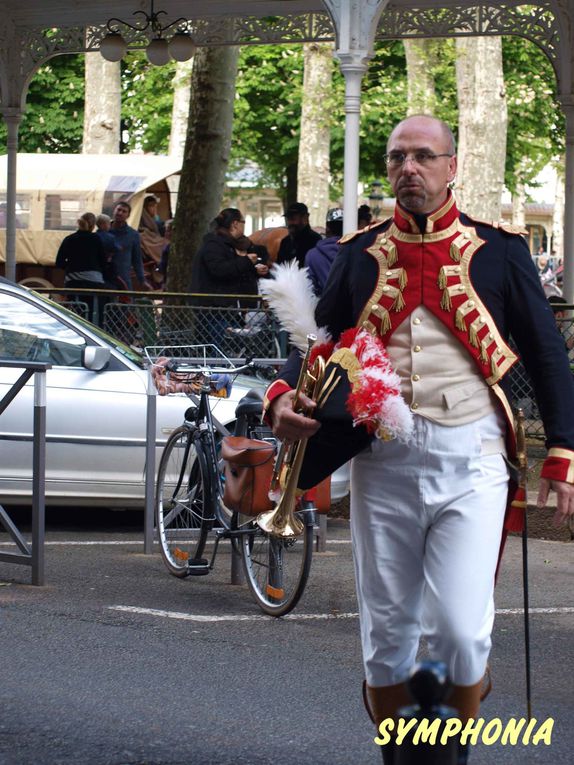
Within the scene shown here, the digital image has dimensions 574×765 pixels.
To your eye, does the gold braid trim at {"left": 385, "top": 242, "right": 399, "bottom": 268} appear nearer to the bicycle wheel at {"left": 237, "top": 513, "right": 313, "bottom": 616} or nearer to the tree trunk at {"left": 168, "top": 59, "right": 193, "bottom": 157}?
the bicycle wheel at {"left": 237, "top": 513, "right": 313, "bottom": 616}

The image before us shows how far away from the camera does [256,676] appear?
6.26 metres

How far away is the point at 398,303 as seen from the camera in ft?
14.1

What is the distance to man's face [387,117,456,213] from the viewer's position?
4.22 metres

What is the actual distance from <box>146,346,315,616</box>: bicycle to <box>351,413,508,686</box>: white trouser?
2.99 metres

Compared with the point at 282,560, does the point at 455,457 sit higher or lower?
higher

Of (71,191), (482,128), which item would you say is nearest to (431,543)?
(71,191)

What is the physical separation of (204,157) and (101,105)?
17.7 metres

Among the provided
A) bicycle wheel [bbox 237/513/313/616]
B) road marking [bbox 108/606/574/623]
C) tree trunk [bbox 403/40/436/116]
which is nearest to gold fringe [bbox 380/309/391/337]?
bicycle wheel [bbox 237/513/313/616]

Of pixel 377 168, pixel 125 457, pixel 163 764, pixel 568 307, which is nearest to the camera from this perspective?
pixel 163 764

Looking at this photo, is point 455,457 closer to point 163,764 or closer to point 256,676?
point 163,764

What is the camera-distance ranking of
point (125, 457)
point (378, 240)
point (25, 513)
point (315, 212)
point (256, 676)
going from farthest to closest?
1. point (315, 212)
2. point (25, 513)
3. point (125, 457)
4. point (256, 676)
5. point (378, 240)

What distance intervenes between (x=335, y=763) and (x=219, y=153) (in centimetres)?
1628

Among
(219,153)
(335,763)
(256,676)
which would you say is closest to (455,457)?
(335,763)

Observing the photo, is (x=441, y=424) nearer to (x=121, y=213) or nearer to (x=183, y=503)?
(x=183, y=503)
